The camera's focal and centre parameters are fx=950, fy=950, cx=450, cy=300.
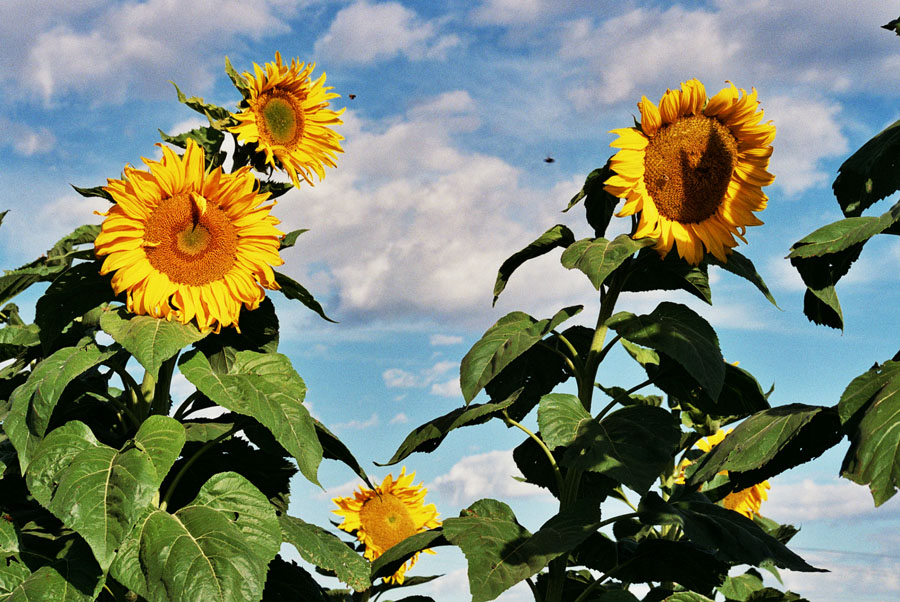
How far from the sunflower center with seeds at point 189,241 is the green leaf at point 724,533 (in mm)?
1622

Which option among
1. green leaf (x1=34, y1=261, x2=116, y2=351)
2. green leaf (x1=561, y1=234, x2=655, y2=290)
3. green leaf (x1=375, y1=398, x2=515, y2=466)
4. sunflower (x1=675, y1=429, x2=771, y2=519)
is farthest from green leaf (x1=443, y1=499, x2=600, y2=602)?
sunflower (x1=675, y1=429, x2=771, y2=519)

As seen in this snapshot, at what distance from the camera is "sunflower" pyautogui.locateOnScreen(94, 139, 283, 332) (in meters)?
3.17

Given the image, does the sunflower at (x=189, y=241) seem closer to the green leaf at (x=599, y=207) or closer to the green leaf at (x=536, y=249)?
the green leaf at (x=536, y=249)

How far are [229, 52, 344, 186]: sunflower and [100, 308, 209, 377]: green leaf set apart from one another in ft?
2.55

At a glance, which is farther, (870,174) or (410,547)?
(870,174)

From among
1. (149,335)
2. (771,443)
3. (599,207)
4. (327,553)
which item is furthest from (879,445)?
(149,335)

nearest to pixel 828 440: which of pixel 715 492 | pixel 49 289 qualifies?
pixel 715 492

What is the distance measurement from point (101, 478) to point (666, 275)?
76.9 inches

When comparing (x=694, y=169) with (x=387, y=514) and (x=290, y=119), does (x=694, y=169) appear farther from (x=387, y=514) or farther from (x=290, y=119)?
(x=387, y=514)

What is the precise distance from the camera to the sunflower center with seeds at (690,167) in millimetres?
3133

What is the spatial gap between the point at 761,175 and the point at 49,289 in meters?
2.49

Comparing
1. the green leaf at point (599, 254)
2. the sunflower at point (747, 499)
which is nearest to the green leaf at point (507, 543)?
the green leaf at point (599, 254)

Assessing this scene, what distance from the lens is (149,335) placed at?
9.69 feet

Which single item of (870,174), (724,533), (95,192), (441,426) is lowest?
(724,533)
